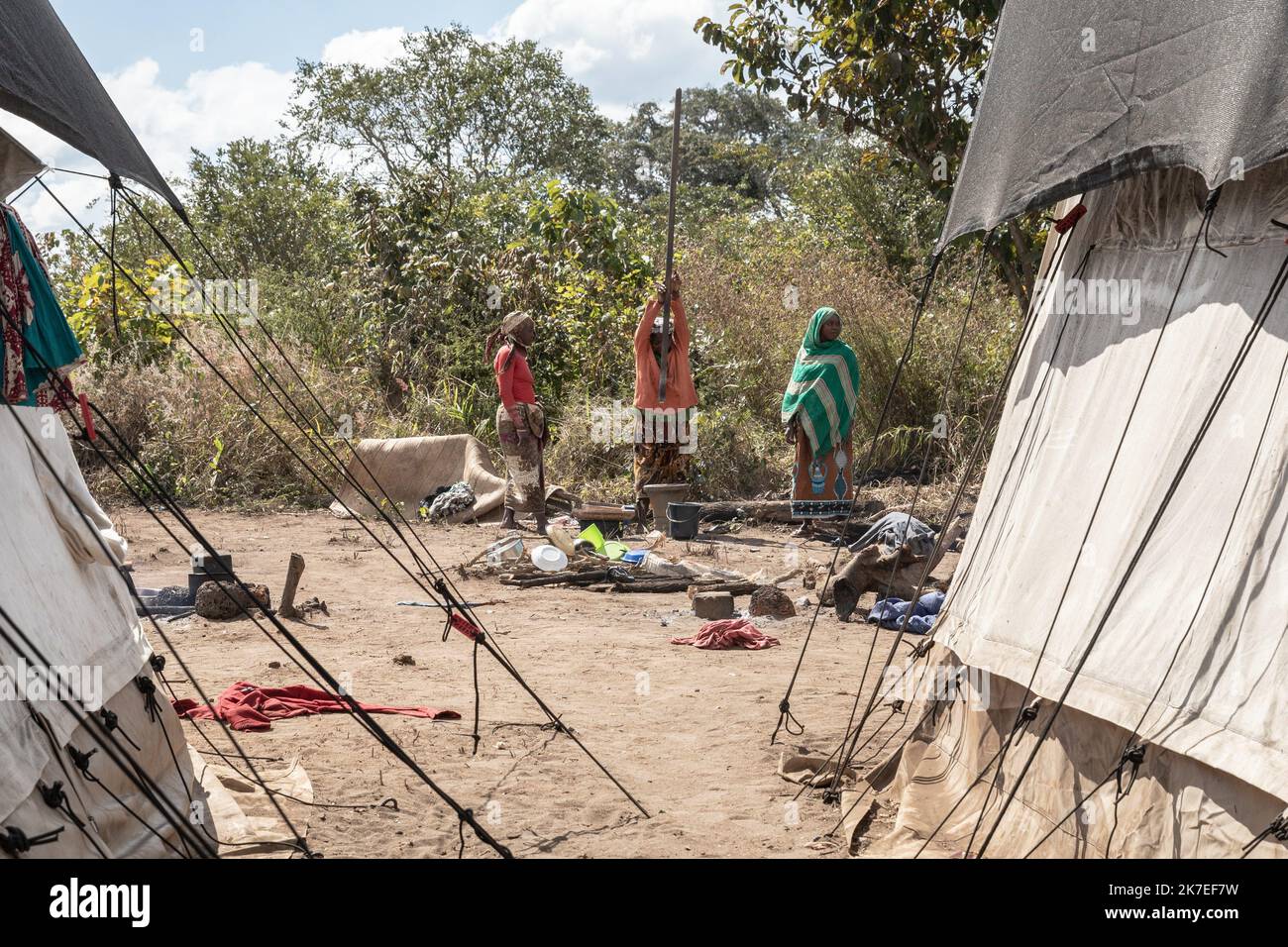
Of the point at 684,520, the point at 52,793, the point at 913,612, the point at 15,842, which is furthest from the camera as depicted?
the point at 684,520

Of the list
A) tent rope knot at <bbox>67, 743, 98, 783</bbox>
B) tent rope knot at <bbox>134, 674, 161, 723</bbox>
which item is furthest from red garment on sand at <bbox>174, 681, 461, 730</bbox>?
tent rope knot at <bbox>67, 743, 98, 783</bbox>

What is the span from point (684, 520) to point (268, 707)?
5238mm

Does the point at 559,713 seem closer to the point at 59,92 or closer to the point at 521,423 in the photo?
the point at 59,92

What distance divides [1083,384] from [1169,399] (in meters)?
0.59

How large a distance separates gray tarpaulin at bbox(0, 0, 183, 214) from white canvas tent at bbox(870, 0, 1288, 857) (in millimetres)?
2970

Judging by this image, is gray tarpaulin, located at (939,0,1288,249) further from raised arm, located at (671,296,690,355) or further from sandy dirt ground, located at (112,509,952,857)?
raised arm, located at (671,296,690,355)

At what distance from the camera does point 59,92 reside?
3688mm

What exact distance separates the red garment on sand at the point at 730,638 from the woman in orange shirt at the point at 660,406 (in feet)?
12.9

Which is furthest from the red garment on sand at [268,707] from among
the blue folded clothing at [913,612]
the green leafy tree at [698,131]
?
the green leafy tree at [698,131]

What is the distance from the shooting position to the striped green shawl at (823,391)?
10.6m

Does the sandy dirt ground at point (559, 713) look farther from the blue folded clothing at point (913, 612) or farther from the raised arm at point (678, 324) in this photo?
the raised arm at point (678, 324)

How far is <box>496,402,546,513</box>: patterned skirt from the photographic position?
1107 cm

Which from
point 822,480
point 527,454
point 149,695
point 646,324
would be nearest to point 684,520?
point 822,480
